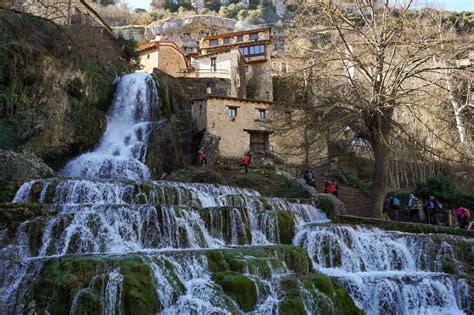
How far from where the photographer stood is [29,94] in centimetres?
2153

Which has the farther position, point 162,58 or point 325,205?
point 162,58

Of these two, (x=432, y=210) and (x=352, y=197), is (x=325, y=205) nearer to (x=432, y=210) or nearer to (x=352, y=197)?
(x=432, y=210)

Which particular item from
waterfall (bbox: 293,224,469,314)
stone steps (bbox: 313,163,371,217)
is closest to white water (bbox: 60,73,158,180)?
stone steps (bbox: 313,163,371,217)

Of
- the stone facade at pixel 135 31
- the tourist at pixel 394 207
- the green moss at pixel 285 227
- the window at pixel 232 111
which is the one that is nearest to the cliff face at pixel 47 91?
the window at pixel 232 111

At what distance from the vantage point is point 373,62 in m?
19.4

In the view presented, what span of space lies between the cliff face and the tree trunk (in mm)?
12857

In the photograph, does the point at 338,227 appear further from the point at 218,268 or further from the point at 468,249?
the point at 218,268

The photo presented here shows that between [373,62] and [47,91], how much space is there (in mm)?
14935

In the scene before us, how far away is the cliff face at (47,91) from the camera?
20.8 meters

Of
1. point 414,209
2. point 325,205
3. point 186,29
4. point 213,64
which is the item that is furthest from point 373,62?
point 186,29

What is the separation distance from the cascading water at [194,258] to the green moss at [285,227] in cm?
4

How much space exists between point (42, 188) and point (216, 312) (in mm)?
8321

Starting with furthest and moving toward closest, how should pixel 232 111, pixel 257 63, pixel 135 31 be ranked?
pixel 135 31 → pixel 257 63 → pixel 232 111

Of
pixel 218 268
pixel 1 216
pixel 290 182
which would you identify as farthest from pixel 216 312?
pixel 290 182
